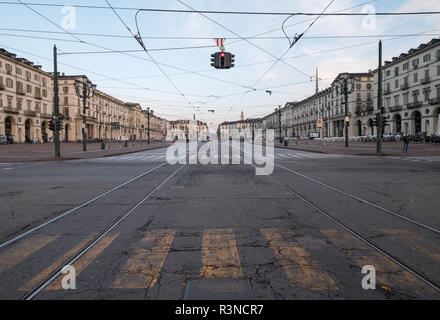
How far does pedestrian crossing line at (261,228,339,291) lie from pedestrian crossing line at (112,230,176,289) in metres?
1.44

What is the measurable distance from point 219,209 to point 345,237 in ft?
8.70

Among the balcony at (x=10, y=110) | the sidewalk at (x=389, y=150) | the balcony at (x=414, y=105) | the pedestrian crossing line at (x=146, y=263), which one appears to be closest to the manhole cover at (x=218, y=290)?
the pedestrian crossing line at (x=146, y=263)

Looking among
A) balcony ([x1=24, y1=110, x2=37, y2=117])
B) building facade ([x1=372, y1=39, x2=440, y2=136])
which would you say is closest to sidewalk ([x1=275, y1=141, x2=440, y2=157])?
building facade ([x1=372, y1=39, x2=440, y2=136])

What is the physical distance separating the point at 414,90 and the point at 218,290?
64905mm

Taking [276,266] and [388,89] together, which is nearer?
[276,266]

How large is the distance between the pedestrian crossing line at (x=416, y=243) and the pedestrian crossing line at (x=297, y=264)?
5.00 ft

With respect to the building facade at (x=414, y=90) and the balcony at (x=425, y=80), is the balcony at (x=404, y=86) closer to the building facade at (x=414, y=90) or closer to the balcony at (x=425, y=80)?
the building facade at (x=414, y=90)

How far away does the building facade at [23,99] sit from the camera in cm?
5353

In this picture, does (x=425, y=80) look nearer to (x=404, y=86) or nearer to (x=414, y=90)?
(x=414, y=90)

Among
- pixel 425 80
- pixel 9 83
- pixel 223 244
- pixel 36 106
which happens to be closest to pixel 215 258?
pixel 223 244

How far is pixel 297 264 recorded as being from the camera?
11.5 ft

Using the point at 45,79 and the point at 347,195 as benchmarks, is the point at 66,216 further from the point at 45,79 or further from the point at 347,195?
the point at 45,79

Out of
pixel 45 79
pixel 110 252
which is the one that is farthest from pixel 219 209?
pixel 45 79

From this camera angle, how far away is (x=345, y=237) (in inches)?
177
